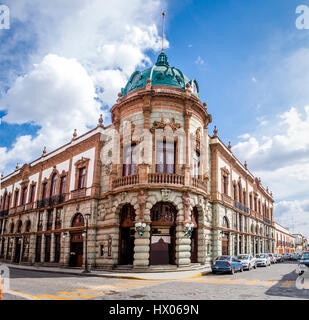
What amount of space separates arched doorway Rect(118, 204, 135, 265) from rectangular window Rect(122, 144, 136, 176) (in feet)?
9.81

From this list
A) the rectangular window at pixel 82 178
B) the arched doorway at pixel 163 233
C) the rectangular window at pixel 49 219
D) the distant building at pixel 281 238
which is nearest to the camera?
the arched doorway at pixel 163 233

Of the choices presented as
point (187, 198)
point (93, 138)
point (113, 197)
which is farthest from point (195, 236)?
point (93, 138)

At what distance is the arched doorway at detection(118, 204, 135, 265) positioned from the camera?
79.8 ft

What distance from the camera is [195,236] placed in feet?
86.2

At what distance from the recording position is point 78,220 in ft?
97.1

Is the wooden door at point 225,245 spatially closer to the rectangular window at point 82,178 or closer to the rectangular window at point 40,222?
the rectangular window at point 82,178

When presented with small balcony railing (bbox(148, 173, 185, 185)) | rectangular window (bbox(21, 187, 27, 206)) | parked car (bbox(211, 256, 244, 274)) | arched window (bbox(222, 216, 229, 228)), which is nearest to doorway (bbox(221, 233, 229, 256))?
arched window (bbox(222, 216, 229, 228))

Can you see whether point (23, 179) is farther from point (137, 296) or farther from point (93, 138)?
point (137, 296)

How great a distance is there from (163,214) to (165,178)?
2.85m

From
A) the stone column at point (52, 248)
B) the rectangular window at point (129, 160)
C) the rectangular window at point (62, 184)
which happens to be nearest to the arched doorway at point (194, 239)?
the rectangular window at point (129, 160)

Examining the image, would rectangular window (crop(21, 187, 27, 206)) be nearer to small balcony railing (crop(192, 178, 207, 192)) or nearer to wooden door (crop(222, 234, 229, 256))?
small balcony railing (crop(192, 178, 207, 192))

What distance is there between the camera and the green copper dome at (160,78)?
90.2 ft

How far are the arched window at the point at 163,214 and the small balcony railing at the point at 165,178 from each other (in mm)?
1773
